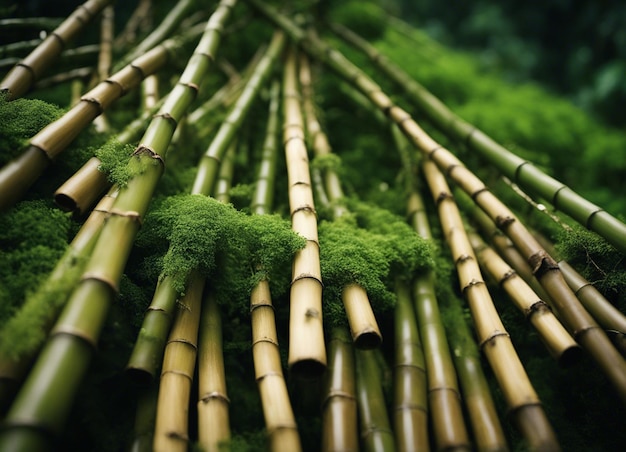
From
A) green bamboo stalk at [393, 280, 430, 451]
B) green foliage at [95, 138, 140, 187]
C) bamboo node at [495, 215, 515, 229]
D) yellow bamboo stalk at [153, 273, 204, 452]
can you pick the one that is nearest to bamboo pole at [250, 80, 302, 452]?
yellow bamboo stalk at [153, 273, 204, 452]

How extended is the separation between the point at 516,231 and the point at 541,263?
0.21 metres

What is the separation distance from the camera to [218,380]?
1578mm

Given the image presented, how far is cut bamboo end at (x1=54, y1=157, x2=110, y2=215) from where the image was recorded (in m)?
1.68

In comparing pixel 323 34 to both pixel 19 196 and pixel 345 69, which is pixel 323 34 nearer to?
pixel 345 69

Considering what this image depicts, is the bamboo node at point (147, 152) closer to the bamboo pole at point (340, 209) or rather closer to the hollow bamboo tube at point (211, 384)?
the hollow bamboo tube at point (211, 384)

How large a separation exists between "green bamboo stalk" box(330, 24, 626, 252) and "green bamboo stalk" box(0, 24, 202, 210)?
1.79 metres

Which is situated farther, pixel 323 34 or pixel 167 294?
pixel 323 34

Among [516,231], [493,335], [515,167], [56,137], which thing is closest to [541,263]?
[516,231]

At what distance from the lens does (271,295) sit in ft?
6.06

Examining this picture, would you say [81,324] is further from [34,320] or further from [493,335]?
[493,335]

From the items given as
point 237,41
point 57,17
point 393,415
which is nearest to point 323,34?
point 237,41

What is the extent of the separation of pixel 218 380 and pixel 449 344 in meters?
1.02

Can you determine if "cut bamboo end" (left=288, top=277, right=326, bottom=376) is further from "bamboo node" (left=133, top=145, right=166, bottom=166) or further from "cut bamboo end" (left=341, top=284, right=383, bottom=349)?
"bamboo node" (left=133, top=145, right=166, bottom=166)

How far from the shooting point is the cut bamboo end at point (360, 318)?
1.57m
